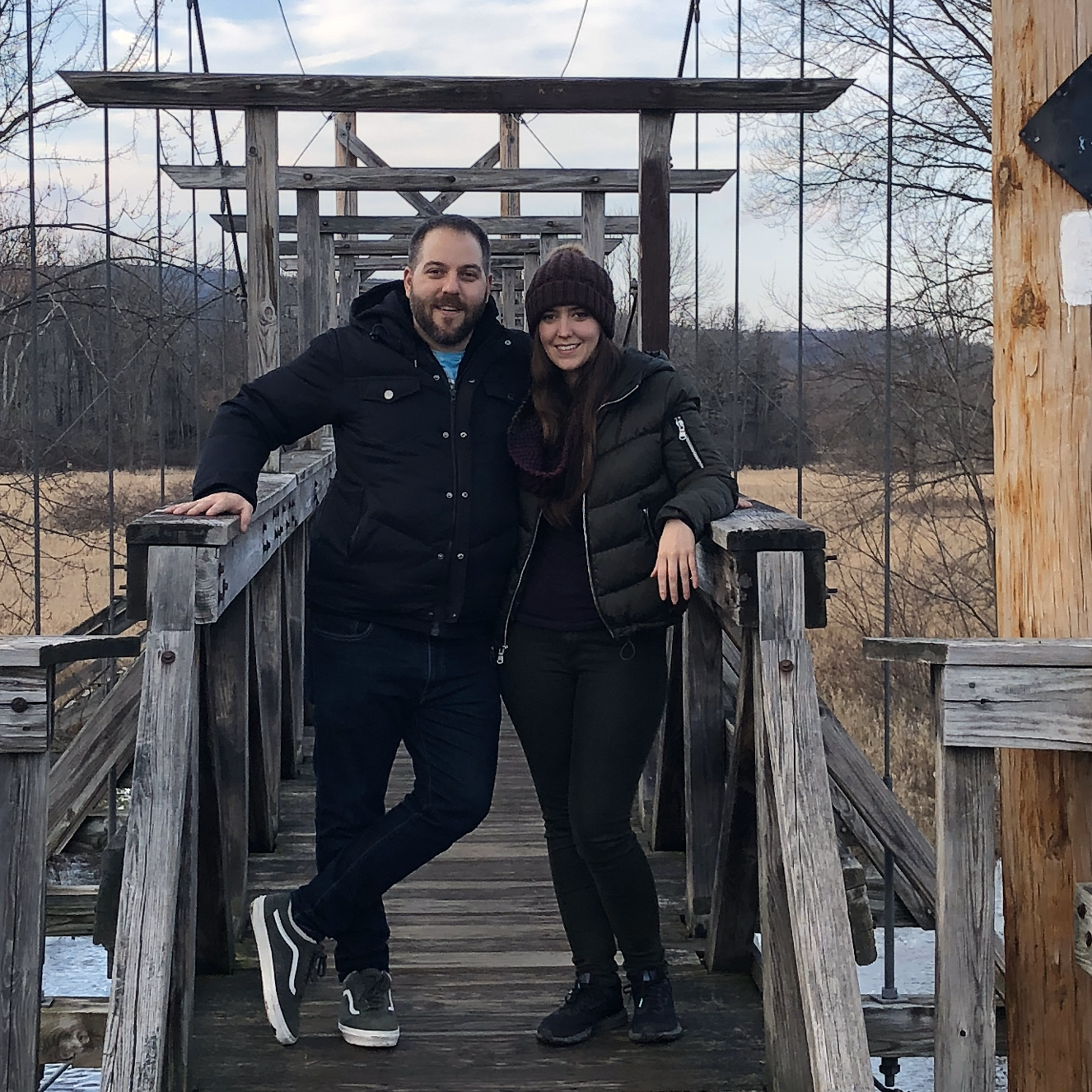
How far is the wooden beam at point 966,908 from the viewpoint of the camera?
199 cm

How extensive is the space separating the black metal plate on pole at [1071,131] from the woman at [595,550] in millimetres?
683

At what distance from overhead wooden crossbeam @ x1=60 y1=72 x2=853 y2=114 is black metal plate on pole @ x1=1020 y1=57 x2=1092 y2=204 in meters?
1.55

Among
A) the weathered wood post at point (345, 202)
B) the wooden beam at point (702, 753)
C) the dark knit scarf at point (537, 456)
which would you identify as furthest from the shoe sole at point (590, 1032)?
the weathered wood post at point (345, 202)

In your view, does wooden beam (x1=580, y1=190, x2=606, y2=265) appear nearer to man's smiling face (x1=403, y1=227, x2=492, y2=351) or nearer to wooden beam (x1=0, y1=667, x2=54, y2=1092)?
man's smiling face (x1=403, y1=227, x2=492, y2=351)

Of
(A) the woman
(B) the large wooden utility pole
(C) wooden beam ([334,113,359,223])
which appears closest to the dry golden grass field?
(C) wooden beam ([334,113,359,223])

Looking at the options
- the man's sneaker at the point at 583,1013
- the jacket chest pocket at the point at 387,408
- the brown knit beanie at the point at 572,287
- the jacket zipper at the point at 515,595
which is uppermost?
the brown knit beanie at the point at 572,287

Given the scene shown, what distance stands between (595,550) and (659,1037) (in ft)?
2.94

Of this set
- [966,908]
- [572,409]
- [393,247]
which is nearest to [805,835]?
[966,908]

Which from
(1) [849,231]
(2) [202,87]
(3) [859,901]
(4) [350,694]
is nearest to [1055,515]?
(3) [859,901]

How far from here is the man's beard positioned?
2.47 m

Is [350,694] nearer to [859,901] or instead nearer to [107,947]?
[107,947]

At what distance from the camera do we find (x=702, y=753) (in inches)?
123

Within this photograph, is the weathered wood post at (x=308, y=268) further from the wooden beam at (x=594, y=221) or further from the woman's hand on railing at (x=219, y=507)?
the woman's hand on railing at (x=219, y=507)

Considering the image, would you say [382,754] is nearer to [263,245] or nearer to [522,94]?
[522,94]
